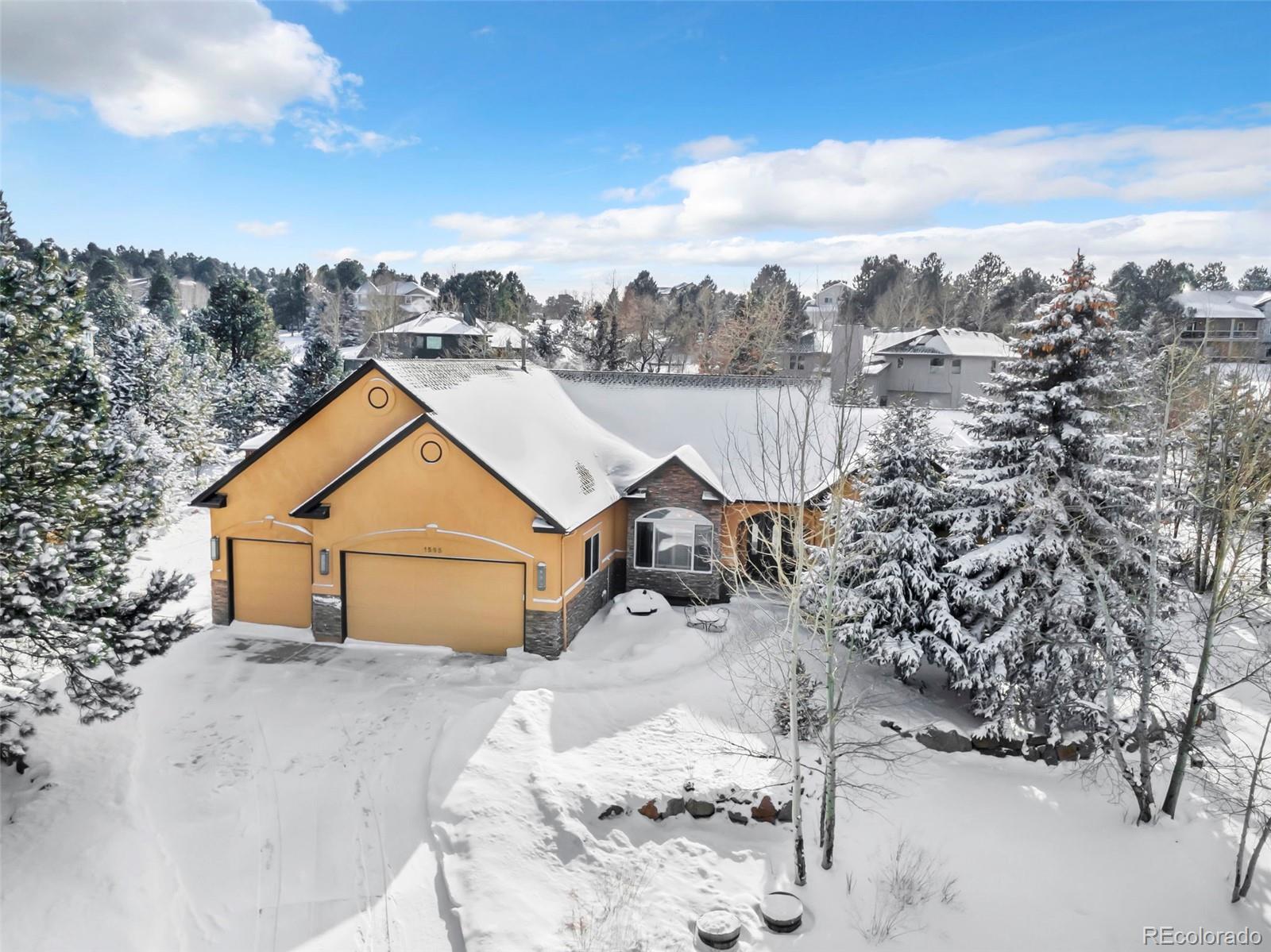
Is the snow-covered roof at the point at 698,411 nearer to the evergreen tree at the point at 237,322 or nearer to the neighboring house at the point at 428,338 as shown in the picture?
the neighboring house at the point at 428,338

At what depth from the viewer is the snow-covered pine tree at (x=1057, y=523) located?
14.3 meters

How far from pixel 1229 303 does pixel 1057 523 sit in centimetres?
6188

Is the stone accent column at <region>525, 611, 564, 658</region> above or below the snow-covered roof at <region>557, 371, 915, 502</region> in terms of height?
below

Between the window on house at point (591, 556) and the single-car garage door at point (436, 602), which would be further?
the window on house at point (591, 556)

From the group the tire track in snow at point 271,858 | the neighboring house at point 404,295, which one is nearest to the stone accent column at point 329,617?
the tire track in snow at point 271,858

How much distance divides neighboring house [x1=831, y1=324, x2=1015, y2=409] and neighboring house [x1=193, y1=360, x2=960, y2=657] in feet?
91.7

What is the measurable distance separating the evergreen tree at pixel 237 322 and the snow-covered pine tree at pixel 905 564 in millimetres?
49701

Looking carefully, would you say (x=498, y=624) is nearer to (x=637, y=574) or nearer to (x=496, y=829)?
(x=637, y=574)

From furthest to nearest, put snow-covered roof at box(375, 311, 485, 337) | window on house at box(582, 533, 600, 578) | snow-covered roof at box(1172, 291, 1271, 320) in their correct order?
snow-covered roof at box(375, 311, 485, 337) → snow-covered roof at box(1172, 291, 1271, 320) → window on house at box(582, 533, 600, 578)

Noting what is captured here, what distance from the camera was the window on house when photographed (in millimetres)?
18703

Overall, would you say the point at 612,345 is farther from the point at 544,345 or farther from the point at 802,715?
the point at 802,715

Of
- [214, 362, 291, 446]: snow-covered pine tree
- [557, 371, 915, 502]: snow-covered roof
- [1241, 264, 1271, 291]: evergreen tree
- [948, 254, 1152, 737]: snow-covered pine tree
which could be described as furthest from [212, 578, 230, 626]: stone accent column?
[1241, 264, 1271, 291]: evergreen tree

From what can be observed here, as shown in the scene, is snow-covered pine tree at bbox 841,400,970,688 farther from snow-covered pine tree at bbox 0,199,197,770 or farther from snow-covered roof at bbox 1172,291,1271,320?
snow-covered roof at bbox 1172,291,1271,320

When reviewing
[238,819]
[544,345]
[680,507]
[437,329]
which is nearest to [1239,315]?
[544,345]
